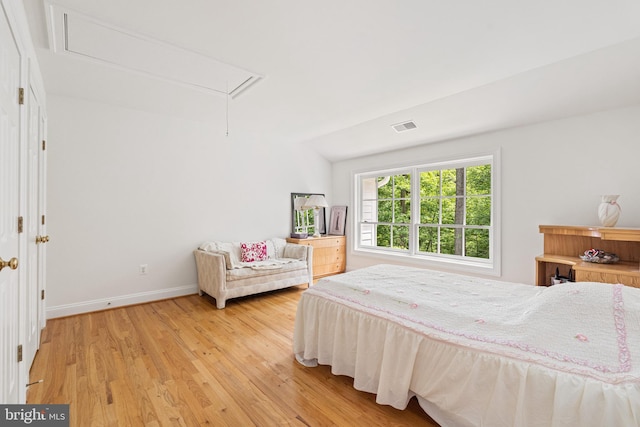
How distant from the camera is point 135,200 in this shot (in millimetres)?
3809

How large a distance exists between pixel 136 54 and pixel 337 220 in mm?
4009

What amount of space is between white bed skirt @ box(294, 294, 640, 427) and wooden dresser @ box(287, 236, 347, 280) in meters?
2.80

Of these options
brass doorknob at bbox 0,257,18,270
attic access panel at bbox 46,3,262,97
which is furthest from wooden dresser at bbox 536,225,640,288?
brass doorknob at bbox 0,257,18,270

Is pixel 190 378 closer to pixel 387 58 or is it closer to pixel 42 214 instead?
pixel 42 214

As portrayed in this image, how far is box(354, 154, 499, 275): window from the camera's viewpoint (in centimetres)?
401

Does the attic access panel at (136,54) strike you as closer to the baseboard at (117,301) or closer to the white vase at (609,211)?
the baseboard at (117,301)

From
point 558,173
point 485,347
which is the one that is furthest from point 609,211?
point 485,347

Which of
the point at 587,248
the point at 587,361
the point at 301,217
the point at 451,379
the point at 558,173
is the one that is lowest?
the point at 451,379

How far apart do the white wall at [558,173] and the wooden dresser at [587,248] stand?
0.56 feet

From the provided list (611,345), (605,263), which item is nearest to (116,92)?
(611,345)

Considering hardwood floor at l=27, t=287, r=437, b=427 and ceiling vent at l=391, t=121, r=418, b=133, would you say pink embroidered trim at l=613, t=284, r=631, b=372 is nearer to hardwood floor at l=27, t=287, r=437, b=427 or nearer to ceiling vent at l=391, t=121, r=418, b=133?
hardwood floor at l=27, t=287, r=437, b=427

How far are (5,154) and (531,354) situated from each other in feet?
8.21

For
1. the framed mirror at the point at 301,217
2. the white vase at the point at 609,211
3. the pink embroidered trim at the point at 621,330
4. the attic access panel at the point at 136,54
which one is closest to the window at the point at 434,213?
the framed mirror at the point at 301,217

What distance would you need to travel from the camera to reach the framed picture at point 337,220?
18.6ft
